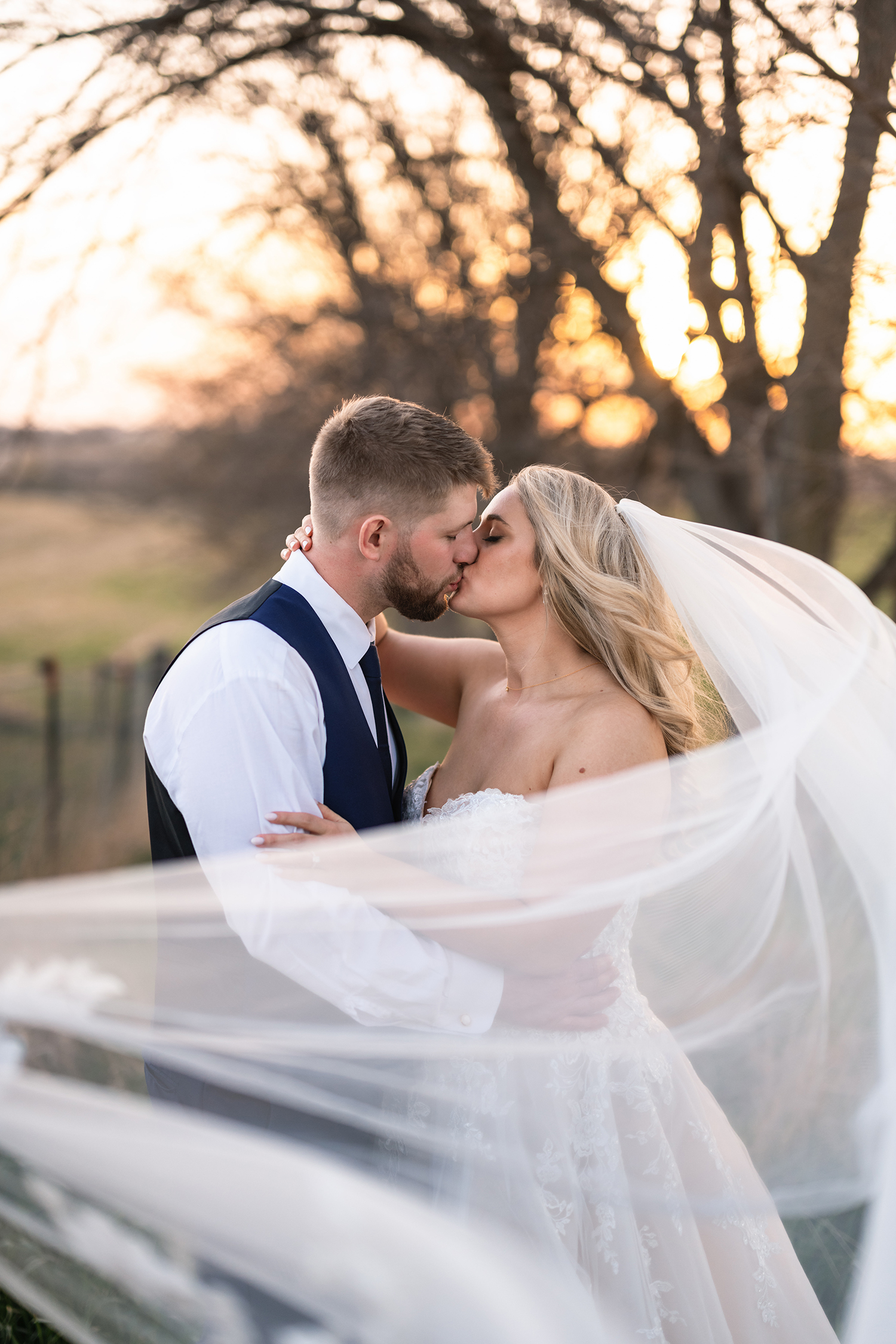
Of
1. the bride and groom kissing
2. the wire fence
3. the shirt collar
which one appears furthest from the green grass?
the wire fence

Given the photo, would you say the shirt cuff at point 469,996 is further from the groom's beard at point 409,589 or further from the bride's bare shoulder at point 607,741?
the groom's beard at point 409,589

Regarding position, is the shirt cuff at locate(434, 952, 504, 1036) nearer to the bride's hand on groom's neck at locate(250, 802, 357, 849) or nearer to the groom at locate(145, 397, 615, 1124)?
the groom at locate(145, 397, 615, 1124)

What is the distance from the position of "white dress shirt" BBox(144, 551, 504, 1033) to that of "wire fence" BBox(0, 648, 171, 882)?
401cm

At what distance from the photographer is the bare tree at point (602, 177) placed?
3139 mm

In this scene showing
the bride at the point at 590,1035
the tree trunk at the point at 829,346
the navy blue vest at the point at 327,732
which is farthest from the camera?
the tree trunk at the point at 829,346

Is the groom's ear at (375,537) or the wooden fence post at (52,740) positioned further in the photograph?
the wooden fence post at (52,740)

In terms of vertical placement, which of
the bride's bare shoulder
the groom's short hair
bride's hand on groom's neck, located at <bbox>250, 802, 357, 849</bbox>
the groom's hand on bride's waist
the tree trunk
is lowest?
the groom's hand on bride's waist

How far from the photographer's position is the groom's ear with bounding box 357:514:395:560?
94.5 inches

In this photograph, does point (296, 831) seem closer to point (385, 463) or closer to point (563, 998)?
point (563, 998)

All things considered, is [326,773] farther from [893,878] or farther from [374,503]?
[893,878]

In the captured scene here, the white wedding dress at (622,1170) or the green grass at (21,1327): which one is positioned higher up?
the white wedding dress at (622,1170)

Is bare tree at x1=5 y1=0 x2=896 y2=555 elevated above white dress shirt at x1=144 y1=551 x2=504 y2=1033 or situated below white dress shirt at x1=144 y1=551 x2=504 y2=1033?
above

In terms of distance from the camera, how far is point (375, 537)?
95.3 inches

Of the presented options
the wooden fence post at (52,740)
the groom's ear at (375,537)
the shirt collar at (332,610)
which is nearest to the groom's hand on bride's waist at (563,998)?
the shirt collar at (332,610)
